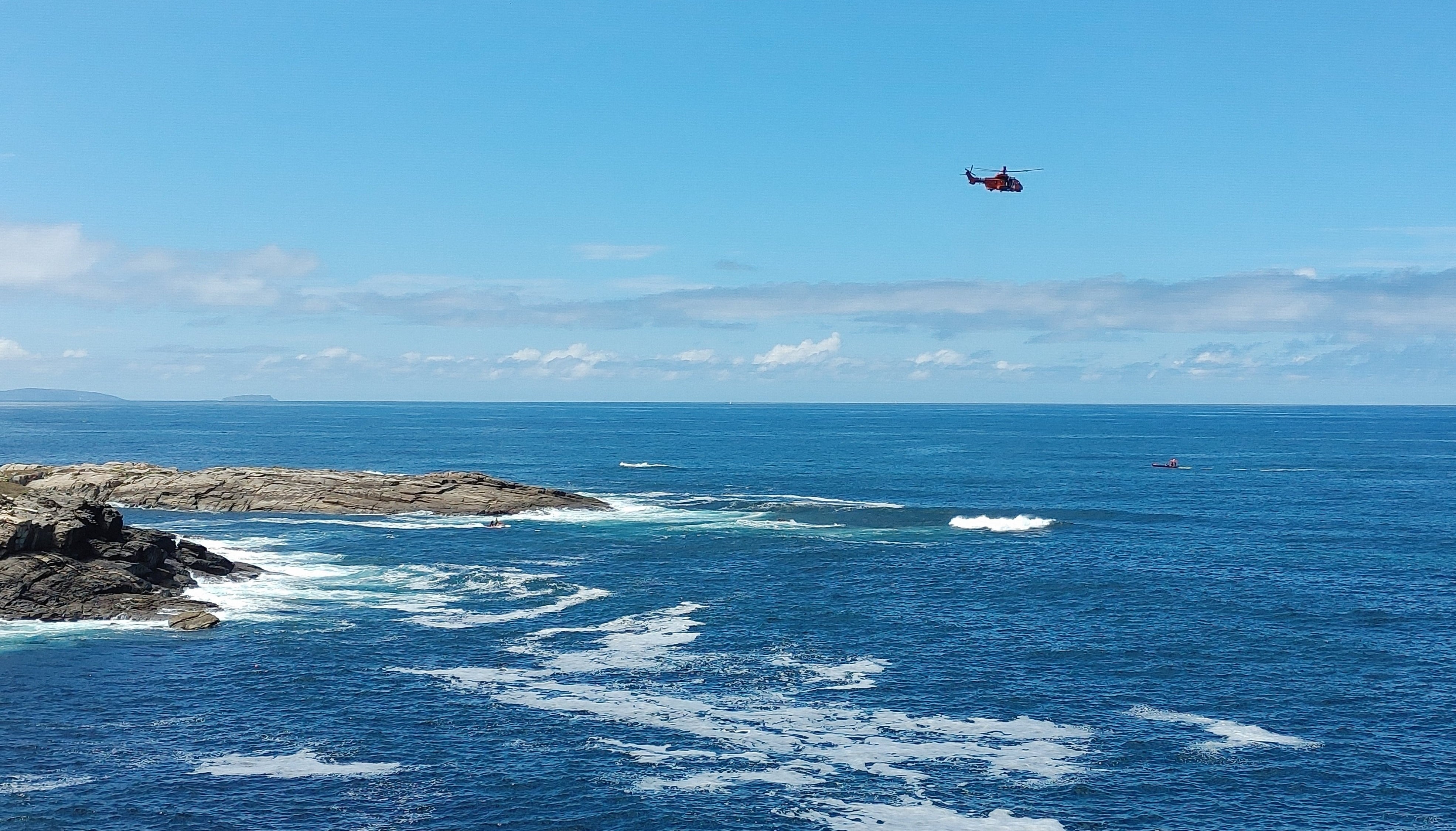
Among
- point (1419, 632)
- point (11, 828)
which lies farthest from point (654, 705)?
point (1419, 632)

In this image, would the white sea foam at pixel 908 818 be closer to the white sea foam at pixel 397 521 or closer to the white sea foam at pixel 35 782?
the white sea foam at pixel 35 782

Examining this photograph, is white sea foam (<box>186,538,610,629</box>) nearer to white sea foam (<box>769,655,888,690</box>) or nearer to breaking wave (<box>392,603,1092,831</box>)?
breaking wave (<box>392,603,1092,831</box>)

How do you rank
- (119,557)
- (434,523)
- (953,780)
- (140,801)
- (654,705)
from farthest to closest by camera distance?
(434,523), (119,557), (654,705), (953,780), (140,801)

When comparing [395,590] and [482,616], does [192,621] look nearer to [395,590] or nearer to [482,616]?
[395,590]

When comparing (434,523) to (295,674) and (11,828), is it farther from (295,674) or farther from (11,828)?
(11,828)

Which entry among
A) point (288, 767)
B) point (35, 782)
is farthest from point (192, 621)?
point (288, 767)

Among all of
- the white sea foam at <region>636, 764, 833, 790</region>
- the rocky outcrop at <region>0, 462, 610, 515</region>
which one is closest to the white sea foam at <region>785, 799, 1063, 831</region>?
the white sea foam at <region>636, 764, 833, 790</region>
